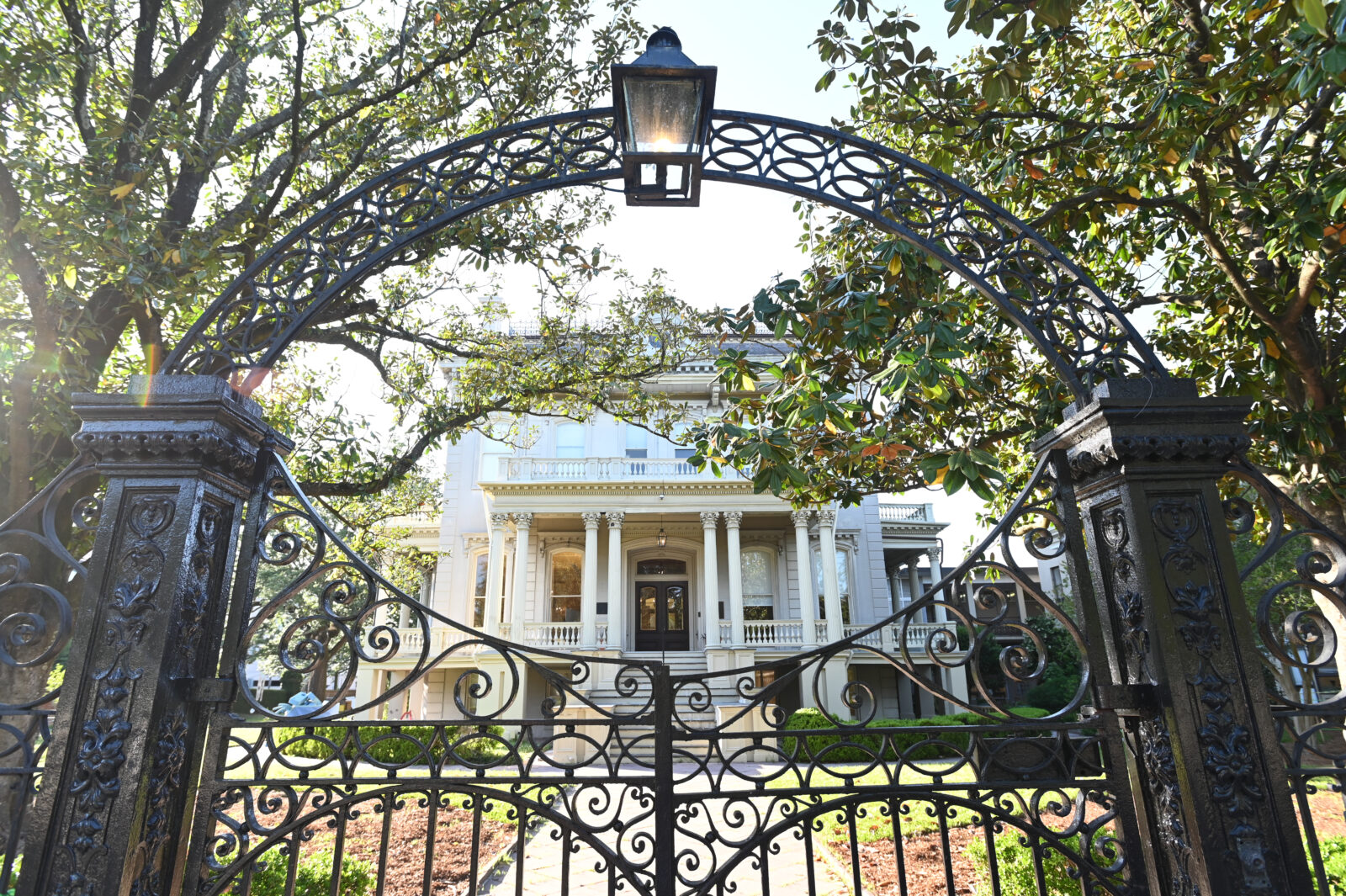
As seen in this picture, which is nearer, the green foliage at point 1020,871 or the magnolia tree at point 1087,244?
the magnolia tree at point 1087,244

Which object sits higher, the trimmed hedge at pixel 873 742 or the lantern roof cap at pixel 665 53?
the lantern roof cap at pixel 665 53

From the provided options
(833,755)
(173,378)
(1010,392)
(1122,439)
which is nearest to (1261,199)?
(1010,392)

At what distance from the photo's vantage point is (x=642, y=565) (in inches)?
790

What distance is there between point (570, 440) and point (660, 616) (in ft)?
17.8

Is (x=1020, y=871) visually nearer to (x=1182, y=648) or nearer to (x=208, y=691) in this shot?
(x=1182, y=648)

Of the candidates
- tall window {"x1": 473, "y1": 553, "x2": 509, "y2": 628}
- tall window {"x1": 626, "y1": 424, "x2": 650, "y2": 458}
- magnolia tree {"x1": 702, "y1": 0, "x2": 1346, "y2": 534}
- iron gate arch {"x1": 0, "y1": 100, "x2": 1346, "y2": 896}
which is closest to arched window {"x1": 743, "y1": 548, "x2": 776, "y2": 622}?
tall window {"x1": 626, "y1": 424, "x2": 650, "y2": 458}

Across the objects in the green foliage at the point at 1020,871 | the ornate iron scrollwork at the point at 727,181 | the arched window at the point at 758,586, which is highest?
the arched window at the point at 758,586

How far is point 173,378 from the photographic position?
255cm

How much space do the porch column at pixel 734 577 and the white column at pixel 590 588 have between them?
3243 mm

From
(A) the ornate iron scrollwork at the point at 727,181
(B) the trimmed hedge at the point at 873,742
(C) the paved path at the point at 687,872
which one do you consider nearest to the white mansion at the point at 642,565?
(B) the trimmed hedge at the point at 873,742

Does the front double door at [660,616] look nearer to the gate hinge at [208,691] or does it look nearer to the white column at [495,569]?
the white column at [495,569]

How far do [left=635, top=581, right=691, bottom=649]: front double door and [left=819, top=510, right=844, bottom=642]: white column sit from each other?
3.76m

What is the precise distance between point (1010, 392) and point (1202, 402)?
4.35 meters

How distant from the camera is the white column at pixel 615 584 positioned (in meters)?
17.4
